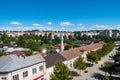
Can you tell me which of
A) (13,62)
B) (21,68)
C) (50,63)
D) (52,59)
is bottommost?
(50,63)

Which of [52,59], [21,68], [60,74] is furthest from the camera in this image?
[52,59]

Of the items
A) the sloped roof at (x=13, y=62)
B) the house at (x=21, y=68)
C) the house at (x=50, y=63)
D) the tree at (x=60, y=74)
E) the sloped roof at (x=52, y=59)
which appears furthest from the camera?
the sloped roof at (x=52, y=59)

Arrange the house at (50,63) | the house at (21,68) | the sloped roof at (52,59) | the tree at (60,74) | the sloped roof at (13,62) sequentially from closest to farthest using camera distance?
1. the house at (21,68)
2. the sloped roof at (13,62)
3. the tree at (60,74)
4. the house at (50,63)
5. the sloped roof at (52,59)

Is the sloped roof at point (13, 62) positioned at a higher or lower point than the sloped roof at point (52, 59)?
higher

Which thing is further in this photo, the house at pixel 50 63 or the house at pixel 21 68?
the house at pixel 50 63

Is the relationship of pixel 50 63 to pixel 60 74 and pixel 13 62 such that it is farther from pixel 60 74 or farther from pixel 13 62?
pixel 13 62

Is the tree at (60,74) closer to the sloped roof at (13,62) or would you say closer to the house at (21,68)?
the house at (21,68)

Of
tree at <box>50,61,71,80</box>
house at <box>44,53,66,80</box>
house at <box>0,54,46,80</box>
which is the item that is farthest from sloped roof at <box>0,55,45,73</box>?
tree at <box>50,61,71,80</box>

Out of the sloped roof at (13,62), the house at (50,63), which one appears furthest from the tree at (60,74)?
the house at (50,63)

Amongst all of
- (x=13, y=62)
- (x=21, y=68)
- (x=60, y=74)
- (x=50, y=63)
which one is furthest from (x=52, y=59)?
(x=13, y=62)
